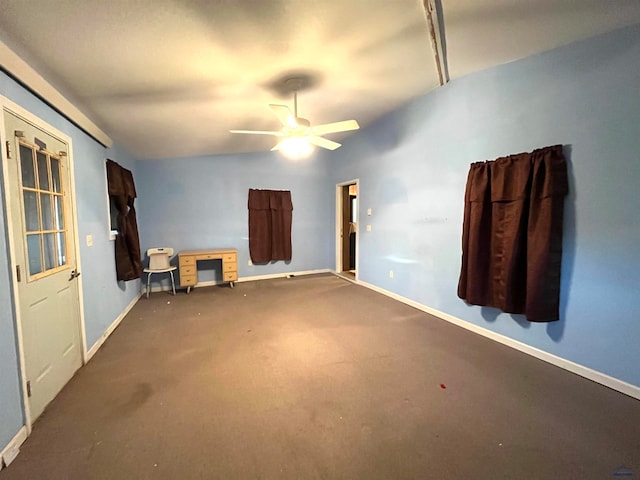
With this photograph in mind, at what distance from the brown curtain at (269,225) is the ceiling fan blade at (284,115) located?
9.30ft

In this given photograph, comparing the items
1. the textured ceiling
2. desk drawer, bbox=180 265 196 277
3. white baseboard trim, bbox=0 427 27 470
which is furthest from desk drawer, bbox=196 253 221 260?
white baseboard trim, bbox=0 427 27 470

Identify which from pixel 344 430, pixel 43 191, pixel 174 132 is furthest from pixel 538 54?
pixel 43 191

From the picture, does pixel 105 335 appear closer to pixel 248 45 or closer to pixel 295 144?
pixel 295 144

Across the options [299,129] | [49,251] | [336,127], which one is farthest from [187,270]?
[336,127]

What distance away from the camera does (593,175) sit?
217 cm

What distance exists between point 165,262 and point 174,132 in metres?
2.14

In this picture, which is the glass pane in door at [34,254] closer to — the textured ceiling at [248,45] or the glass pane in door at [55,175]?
the glass pane in door at [55,175]

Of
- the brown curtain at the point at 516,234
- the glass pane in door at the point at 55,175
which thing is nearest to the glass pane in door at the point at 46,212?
the glass pane in door at the point at 55,175

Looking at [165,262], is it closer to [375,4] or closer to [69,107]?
[69,107]

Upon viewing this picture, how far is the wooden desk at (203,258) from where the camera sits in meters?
4.68

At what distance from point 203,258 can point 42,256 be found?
2.85 metres

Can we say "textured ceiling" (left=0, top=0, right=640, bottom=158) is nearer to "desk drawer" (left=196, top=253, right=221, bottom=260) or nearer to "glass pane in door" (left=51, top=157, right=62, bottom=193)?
"glass pane in door" (left=51, top=157, right=62, bottom=193)

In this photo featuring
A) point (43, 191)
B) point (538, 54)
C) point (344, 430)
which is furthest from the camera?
point (538, 54)

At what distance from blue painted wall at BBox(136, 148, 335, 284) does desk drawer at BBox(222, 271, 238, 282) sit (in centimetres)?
39
